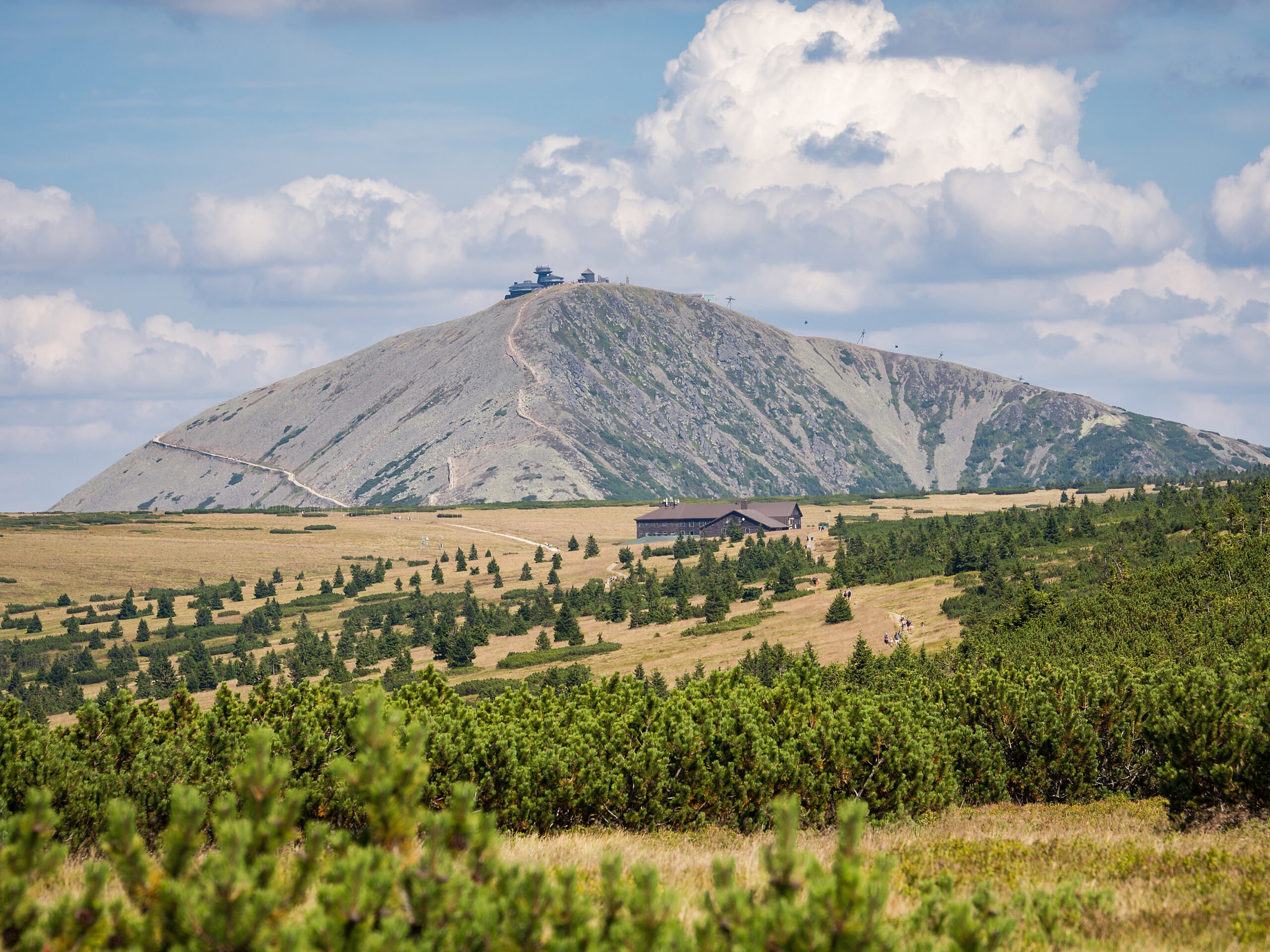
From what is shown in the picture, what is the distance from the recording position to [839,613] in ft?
227

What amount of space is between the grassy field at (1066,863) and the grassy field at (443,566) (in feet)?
121

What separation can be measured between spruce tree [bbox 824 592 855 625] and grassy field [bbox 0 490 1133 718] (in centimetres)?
71

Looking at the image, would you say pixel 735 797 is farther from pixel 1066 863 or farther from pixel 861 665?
pixel 861 665

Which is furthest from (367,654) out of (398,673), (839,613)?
(839,613)

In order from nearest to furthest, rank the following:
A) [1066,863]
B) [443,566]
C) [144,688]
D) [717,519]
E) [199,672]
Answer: [1066,863], [144,688], [199,672], [443,566], [717,519]

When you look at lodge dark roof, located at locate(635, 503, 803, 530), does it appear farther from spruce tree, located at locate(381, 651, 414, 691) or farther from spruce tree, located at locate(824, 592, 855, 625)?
spruce tree, located at locate(381, 651, 414, 691)

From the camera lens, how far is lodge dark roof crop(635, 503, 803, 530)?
14688cm

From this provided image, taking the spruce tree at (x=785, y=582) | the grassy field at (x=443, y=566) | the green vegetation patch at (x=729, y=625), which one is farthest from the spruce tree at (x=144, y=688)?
the spruce tree at (x=785, y=582)

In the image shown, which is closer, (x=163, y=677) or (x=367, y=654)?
(x=163, y=677)

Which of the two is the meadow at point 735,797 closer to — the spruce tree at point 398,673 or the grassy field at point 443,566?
the spruce tree at point 398,673

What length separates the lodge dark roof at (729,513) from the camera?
14688 centimetres

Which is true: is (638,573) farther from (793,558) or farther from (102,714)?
(102,714)

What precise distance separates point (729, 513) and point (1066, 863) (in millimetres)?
136166

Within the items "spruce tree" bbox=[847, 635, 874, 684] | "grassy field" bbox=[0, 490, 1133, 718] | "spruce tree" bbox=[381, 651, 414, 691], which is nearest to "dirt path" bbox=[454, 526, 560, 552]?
"grassy field" bbox=[0, 490, 1133, 718]
